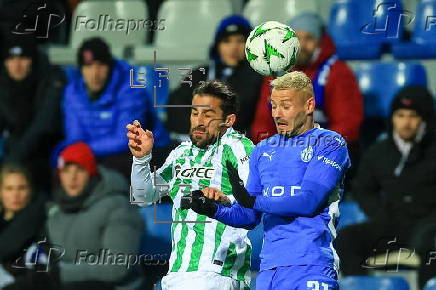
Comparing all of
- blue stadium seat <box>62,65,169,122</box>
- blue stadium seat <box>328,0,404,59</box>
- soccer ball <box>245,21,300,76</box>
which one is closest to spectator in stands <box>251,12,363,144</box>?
blue stadium seat <box>328,0,404,59</box>

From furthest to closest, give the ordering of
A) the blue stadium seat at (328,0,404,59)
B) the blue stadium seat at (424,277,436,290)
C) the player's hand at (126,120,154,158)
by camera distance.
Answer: the blue stadium seat at (328,0,404,59)
the blue stadium seat at (424,277,436,290)
the player's hand at (126,120,154,158)

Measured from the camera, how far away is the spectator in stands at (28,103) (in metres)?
8.88

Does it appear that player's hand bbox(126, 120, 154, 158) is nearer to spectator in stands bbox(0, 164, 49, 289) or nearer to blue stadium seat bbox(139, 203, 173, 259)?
blue stadium seat bbox(139, 203, 173, 259)

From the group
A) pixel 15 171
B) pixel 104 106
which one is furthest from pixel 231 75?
pixel 15 171

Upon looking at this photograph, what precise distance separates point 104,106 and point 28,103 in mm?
937

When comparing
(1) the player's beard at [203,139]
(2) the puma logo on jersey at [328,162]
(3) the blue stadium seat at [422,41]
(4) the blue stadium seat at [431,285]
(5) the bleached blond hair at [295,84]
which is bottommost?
(4) the blue stadium seat at [431,285]

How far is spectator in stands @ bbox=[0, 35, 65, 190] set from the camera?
8875mm

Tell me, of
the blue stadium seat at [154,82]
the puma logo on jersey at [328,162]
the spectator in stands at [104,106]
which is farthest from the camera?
the blue stadium seat at [154,82]

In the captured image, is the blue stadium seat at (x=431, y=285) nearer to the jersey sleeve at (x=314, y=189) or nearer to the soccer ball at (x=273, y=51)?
the soccer ball at (x=273, y=51)

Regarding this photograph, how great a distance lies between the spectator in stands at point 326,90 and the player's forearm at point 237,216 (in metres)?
2.36

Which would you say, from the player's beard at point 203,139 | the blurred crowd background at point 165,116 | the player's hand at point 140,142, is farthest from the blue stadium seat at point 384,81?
the player's hand at point 140,142

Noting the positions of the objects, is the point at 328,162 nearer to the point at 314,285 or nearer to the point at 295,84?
the point at 295,84

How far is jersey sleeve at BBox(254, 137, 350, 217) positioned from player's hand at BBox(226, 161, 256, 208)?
7 centimetres

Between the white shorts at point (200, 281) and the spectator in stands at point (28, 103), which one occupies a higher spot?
the spectator in stands at point (28, 103)
